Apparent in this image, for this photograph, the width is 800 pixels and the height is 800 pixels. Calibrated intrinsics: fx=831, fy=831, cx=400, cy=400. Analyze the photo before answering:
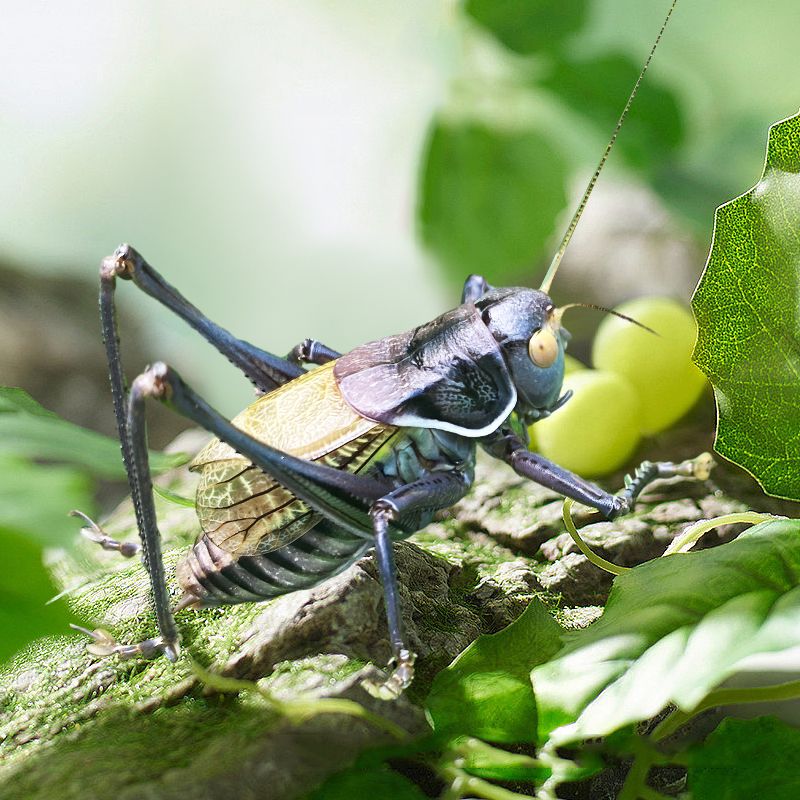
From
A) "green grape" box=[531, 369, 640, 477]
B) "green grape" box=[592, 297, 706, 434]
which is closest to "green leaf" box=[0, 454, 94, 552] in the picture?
"green grape" box=[531, 369, 640, 477]

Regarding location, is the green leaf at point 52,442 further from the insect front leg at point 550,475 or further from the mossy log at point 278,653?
the insect front leg at point 550,475

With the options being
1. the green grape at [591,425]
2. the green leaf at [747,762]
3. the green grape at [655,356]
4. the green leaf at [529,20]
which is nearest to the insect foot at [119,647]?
the green leaf at [747,762]

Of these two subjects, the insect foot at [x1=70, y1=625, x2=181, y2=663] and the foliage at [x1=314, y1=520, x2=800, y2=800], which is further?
the insect foot at [x1=70, y1=625, x2=181, y2=663]

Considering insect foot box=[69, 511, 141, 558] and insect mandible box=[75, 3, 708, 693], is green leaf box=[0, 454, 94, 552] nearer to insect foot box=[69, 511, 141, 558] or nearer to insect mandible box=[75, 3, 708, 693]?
insect mandible box=[75, 3, 708, 693]

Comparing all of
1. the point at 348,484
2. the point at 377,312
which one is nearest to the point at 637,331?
the point at 348,484

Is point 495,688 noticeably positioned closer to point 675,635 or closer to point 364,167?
point 675,635

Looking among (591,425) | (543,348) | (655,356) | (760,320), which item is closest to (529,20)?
(655,356)
